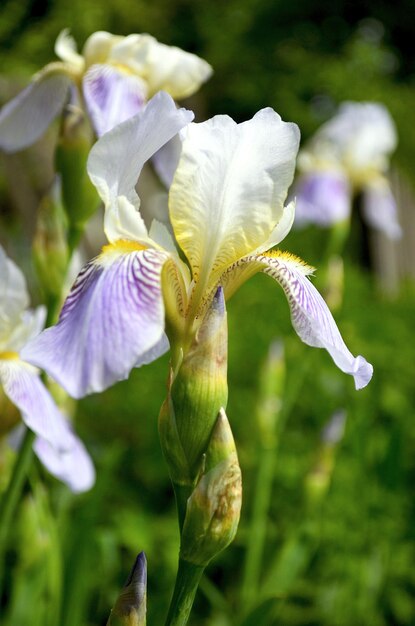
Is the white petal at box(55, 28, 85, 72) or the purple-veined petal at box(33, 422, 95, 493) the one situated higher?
the white petal at box(55, 28, 85, 72)

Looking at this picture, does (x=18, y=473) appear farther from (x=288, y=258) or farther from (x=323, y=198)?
(x=323, y=198)

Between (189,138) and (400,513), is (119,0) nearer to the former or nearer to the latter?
(400,513)

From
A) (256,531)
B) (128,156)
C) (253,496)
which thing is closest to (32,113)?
(128,156)

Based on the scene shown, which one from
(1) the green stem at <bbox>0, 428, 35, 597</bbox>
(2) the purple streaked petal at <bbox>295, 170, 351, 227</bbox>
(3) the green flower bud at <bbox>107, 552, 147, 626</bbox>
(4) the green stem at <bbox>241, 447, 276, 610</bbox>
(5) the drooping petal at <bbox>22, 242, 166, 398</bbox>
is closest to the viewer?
(5) the drooping petal at <bbox>22, 242, 166, 398</bbox>

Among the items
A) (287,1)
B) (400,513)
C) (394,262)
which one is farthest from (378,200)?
(287,1)

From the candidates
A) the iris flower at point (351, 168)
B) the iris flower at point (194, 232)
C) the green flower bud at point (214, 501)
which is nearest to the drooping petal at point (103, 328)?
the iris flower at point (194, 232)

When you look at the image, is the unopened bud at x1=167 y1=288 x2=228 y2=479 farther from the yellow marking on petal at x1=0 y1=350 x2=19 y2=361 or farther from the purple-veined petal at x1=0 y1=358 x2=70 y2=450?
the yellow marking on petal at x1=0 y1=350 x2=19 y2=361

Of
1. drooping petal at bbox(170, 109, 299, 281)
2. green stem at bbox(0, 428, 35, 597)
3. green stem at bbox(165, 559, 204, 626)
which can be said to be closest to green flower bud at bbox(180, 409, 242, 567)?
green stem at bbox(165, 559, 204, 626)
